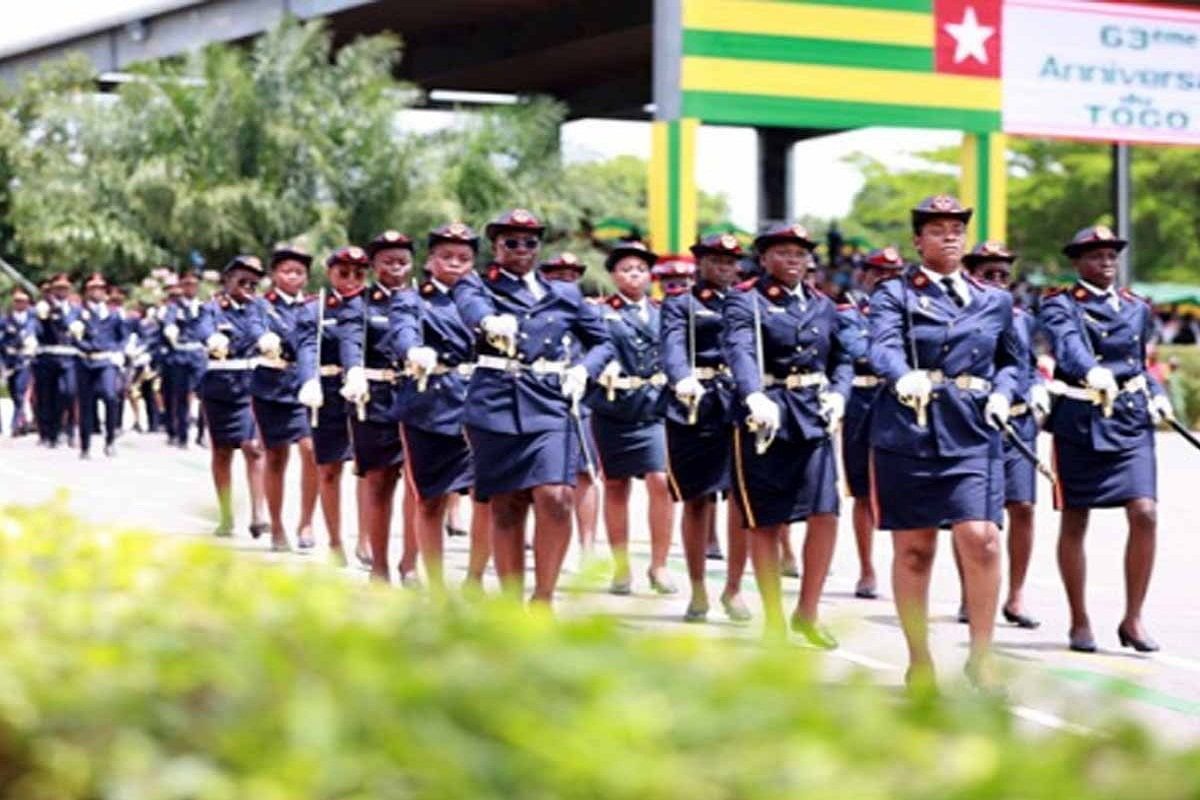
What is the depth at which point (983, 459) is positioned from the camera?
352 inches

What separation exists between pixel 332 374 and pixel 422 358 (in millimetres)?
2729

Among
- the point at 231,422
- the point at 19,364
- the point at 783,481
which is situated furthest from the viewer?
the point at 19,364

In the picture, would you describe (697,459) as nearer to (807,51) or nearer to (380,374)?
(380,374)

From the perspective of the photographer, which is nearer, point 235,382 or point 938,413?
point 938,413

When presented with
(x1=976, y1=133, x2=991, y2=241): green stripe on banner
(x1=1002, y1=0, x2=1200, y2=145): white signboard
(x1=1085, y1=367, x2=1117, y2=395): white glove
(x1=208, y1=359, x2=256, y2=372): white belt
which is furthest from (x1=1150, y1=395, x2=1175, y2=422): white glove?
(x1=976, y1=133, x2=991, y2=241): green stripe on banner

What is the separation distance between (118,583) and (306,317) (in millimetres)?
10971

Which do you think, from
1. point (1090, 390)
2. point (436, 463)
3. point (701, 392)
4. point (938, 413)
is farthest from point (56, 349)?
point (938, 413)

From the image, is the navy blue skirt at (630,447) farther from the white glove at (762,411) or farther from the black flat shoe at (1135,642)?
the black flat shoe at (1135,642)

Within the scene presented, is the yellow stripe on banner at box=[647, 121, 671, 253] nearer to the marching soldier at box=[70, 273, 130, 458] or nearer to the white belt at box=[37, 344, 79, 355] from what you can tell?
the marching soldier at box=[70, 273, 130, 458]

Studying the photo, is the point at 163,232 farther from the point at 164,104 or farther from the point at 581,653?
the point at 581,653

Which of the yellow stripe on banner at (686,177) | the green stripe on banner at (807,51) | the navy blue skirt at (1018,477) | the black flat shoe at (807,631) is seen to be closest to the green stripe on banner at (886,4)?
the green stripe on banner at (807,51)

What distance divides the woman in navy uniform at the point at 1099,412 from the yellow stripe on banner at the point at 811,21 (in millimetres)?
22875

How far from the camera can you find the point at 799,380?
1035 centimetres

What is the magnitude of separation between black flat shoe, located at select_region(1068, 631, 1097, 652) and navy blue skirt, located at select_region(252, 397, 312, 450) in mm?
5915
